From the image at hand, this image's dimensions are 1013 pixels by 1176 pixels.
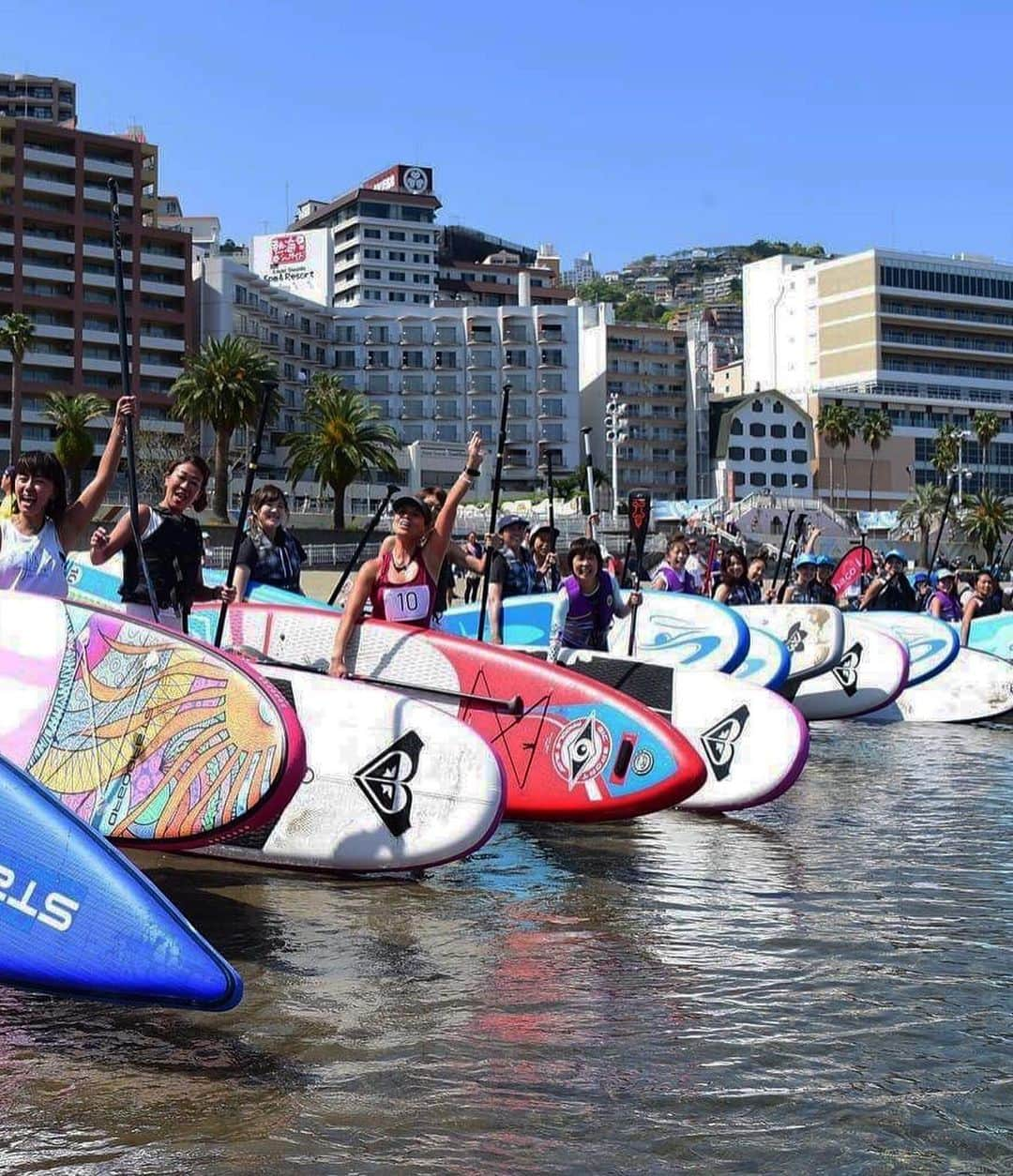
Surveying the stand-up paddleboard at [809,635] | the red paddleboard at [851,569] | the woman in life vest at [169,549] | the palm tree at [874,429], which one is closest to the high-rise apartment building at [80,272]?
the palm tree at [874,429]

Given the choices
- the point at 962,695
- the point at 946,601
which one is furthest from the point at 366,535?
the point at 946,601

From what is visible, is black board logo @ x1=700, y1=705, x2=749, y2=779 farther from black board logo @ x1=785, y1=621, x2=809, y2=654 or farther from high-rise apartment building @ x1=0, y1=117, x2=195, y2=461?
high-rise apartment building @ x1=0, y1=117, x2=195, y2=461

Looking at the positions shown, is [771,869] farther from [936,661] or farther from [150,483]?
[150,483]

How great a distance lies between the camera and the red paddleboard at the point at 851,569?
26.7m

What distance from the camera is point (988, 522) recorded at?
9306 cm

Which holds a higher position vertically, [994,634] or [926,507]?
[926,507]

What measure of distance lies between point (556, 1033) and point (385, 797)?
293cm

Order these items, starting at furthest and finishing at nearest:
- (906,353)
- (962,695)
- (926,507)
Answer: (906,353) < (926,507) < (962,695)

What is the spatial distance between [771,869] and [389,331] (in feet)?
363

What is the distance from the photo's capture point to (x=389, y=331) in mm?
116812

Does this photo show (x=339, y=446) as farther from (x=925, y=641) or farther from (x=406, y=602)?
(x=406, y=602)

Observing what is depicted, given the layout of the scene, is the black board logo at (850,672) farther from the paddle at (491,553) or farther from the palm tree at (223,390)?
the palm tree at (223,390)

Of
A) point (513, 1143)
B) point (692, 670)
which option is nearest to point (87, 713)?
point (513, 1143)

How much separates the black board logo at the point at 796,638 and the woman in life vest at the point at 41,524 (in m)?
11.1
